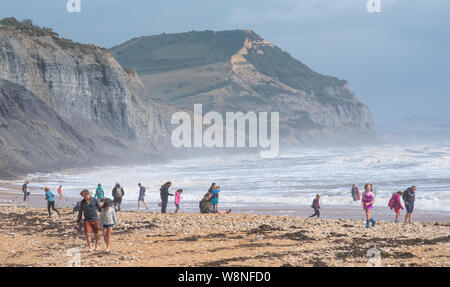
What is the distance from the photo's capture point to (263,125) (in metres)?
169

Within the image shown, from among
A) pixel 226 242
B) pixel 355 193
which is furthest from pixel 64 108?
pixel 226 242

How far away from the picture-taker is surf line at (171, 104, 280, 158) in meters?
115

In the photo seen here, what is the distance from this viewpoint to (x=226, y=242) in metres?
16.2

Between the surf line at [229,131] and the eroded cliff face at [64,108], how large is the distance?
979 centimetres

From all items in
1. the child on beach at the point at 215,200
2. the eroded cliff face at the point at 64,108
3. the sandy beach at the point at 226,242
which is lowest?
the sandy beach at the point at 226,242

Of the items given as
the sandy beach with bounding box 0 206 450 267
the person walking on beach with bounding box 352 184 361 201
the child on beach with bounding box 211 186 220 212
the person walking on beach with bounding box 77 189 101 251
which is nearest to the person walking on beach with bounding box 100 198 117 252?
the person walking on beach with bounding box 77 189 101 251

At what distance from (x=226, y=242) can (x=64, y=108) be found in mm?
64464

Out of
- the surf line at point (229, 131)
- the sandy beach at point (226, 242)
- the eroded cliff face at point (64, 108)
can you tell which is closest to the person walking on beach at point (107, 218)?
the sandy beach at point (226, 242)

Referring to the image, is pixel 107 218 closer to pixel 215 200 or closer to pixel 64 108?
pixel 215 200

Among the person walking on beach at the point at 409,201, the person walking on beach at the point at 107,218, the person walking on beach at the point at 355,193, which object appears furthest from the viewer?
the person walking on beach at the point at 355,193

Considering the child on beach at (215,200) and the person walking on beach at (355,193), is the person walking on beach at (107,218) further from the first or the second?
the person walking on beach at (355,193)

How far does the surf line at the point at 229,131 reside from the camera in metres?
115
